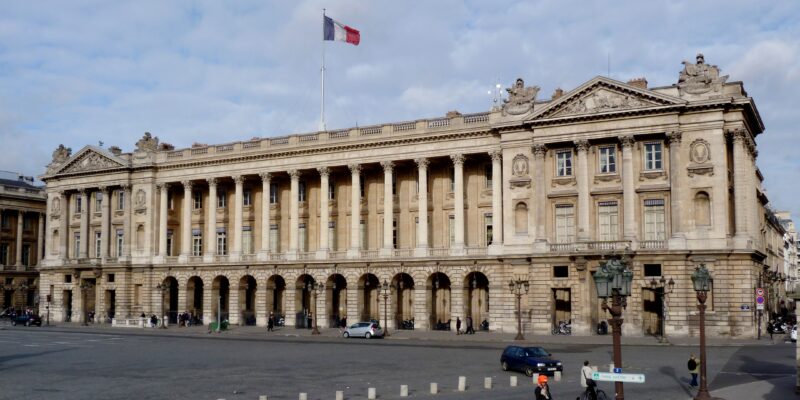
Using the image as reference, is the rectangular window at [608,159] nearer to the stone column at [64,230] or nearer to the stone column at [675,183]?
the stone column at [675,183]

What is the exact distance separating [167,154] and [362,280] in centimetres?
2752

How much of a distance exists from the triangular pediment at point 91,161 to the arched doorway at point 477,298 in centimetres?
4075

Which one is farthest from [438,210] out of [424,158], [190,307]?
[190,307]

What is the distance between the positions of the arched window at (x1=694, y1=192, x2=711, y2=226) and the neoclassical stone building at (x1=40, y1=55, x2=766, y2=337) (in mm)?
100

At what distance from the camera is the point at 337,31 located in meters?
78.1

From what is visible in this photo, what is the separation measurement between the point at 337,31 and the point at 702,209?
115 feet

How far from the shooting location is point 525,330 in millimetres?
66438

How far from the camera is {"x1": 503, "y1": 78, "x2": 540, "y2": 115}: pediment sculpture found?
68.9 m

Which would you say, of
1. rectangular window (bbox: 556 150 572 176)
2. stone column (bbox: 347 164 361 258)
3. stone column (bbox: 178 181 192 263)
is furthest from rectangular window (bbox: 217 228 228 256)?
rectangular window (bbox: 556 150 572 176)

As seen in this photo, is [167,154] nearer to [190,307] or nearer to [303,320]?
[190,307]

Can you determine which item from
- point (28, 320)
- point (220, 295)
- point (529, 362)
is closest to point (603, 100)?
point (529, 362)


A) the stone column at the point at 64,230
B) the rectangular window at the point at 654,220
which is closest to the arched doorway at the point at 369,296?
the rectangular window at the point at 654,220

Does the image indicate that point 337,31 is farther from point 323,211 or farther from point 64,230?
point 64,230

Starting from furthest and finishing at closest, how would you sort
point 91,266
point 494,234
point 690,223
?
point 91,266, point 494,234, point 690,223
